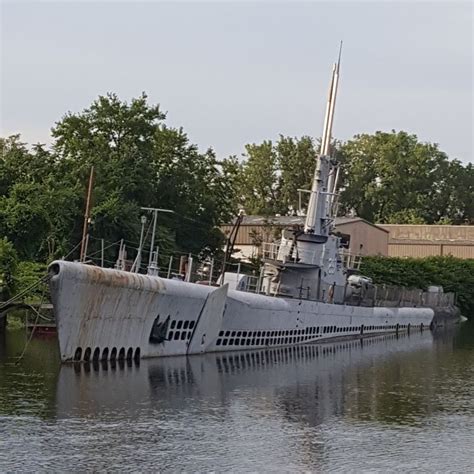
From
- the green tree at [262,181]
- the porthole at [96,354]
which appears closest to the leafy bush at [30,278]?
the porthole at [96,354]

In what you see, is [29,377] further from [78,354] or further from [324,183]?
[324,183]

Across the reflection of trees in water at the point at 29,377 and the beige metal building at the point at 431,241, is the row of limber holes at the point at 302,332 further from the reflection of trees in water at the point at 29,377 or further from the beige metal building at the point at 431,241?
the beige metal building at the point at 431,241

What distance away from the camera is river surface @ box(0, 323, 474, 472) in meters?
23.2

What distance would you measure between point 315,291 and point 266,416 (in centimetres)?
2708

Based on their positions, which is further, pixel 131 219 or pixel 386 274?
pixel 386 274

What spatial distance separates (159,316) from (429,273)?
59.2 meters

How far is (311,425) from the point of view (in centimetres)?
2842

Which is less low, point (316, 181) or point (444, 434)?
point (316, 181)

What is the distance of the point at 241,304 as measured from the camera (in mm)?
46406

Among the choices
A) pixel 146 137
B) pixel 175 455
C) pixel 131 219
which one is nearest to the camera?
pixel 175 455

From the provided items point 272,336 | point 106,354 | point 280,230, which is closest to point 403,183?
point 280,230

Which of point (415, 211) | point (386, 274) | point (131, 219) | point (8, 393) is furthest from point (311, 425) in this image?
point (415, 211)

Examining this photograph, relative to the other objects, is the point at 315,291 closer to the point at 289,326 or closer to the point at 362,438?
the point at 289,326

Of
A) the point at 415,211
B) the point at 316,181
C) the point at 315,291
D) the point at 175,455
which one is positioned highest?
the point at 415,211
